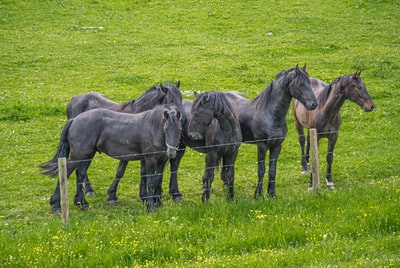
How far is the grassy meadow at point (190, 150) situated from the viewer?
998 cm

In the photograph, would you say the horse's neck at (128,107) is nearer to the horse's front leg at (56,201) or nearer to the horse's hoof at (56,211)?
the horse's front leg at (56,201)

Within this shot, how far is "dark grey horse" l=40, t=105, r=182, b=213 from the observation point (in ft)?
41.6

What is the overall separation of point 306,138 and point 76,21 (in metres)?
18.7

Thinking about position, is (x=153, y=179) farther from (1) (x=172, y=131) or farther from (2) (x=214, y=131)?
(2) (x=214, y=131)

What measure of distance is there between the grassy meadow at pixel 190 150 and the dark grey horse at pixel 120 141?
2.64 ft

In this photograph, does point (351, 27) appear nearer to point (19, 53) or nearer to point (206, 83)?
point (206, 83)

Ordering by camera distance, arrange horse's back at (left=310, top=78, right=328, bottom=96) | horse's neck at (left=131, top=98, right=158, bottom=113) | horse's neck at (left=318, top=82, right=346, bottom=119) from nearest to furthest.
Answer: horse's neck at (left=131, top=98, right=158, bottom=113) → horse's neck at (left=318, top=82, right=346, bottom=119) → horse's back at (left=310, top=78, right=328, bottom=96)

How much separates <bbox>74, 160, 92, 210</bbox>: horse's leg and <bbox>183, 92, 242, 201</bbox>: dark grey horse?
7.43 feet

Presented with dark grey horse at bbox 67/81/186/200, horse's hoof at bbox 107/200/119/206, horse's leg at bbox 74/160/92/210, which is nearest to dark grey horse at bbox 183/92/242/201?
dark grey horse at bbox 67/81/186/200

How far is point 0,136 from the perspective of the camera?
18328 mm

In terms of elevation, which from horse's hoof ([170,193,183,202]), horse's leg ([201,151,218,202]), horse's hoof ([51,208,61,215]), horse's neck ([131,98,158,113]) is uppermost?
horse's neck ([131,98,158,113])

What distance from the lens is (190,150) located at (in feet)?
58.5

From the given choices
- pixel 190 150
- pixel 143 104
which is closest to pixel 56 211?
pixel 143 104

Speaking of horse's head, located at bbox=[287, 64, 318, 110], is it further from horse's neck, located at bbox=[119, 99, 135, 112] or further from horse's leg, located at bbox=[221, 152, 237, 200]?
horse's neck, located at bbox=[119, 99, 135, 112]
